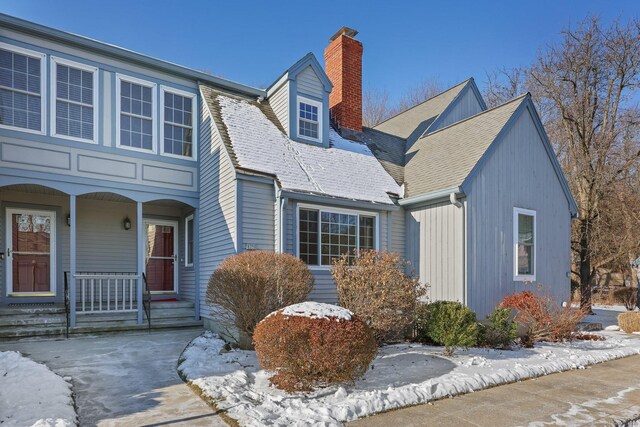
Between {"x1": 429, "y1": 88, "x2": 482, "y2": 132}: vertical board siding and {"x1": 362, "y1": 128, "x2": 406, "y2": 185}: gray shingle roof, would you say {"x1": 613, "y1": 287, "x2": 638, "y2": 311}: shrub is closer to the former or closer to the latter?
{"x1": 429, "y1": 88, "x2": 482, "y2": 132}: vertical board siding

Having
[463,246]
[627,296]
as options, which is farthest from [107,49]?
[627,296]

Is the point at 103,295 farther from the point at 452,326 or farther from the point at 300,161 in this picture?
the point at 452,326

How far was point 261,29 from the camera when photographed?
1450 cm

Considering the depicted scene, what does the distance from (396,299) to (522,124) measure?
6759mm

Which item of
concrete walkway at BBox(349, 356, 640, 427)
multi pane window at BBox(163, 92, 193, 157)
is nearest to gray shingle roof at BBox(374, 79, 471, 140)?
multi pane window at BBox(163, 92, 193, 157)

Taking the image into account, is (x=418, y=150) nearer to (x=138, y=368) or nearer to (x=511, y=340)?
(x=511, y=340)

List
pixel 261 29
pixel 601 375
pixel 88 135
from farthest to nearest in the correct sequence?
pixel 261 29
pixel 88 135
pixel 601 375

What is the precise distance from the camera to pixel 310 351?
15.8 ft

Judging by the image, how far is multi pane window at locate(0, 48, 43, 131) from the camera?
328 inches

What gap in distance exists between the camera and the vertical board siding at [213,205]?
28.8 ft

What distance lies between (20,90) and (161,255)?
16.2ft

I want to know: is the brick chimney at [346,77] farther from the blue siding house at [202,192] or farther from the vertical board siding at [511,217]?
the vertical board siding at [511,217]

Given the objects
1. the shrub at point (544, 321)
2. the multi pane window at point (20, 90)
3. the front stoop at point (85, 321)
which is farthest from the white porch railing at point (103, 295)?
the shrub at point (544, 321)

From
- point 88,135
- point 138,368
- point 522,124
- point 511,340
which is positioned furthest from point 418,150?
point 138,368
